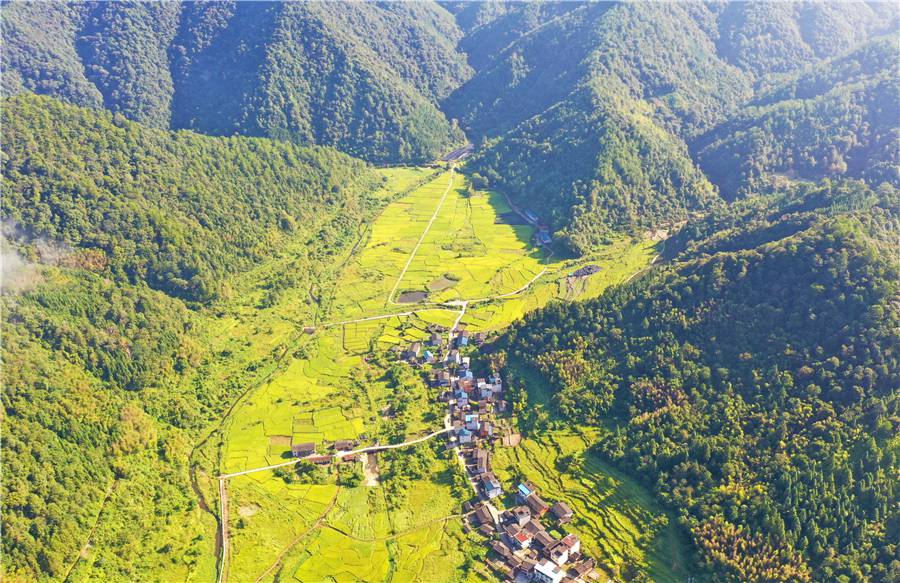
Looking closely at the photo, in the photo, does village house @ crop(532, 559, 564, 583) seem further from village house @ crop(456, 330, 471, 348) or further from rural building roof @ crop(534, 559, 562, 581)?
village house @ crop(456, 330, 471, 348)

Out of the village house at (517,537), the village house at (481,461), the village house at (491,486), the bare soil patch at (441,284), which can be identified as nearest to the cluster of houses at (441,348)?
the bare soil patch at (441,284)

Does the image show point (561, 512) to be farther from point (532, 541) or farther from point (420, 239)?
point (420, 239)

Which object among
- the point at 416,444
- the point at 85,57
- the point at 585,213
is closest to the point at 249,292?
the point at 416,444

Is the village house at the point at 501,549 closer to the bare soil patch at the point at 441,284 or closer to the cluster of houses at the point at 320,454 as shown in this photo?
the cluster of houses at the point at 320,454

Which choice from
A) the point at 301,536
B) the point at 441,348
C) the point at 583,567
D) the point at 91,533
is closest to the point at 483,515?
the point at 583,567

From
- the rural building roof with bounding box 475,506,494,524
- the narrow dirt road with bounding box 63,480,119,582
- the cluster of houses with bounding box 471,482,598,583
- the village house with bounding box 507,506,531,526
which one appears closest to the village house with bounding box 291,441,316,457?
the narrow dirt road with bounding box 63,480,119,582

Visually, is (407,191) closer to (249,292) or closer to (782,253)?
(249,292)

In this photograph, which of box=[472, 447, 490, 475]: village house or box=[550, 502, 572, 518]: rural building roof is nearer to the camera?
box=[550, 502, 572, 518]: rural building roof
